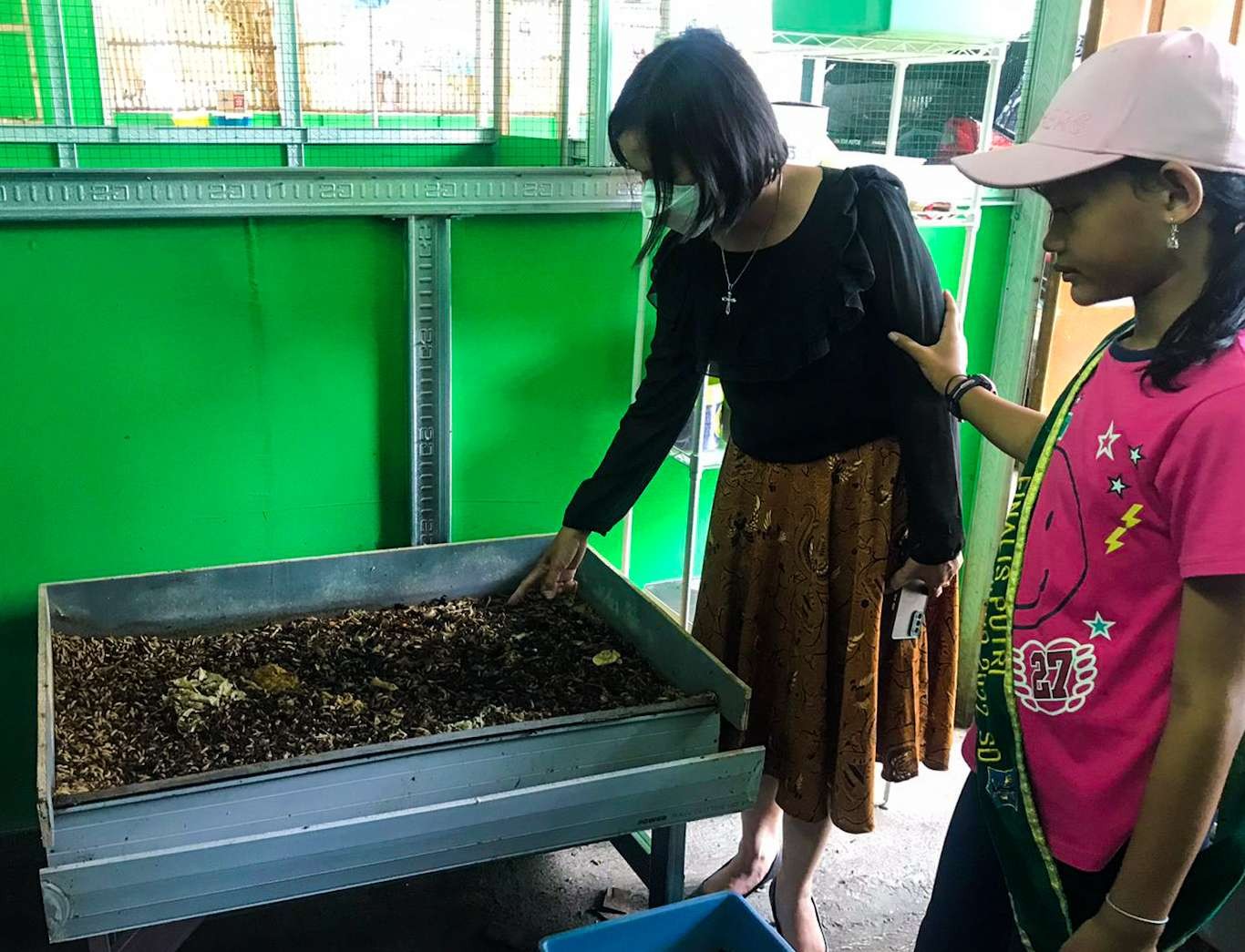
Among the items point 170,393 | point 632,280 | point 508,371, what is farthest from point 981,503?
point 170,393

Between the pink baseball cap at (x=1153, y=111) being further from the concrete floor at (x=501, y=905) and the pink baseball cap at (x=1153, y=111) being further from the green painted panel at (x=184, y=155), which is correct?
the green painted panel at (x=184, y=155)

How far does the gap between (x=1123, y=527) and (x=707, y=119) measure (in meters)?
0.66

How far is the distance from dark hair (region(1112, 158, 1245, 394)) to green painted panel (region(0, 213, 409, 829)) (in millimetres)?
1331

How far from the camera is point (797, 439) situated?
1431 mm

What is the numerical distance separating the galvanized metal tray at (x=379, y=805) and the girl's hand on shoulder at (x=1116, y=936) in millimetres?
560

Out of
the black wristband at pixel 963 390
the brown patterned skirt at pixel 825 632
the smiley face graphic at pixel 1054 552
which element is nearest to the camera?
the smiley face graphic at pixel 1054 552

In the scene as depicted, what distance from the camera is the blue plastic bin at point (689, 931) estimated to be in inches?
52.8

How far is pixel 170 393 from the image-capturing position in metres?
1.78

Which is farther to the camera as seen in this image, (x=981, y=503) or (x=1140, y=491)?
(x=981, y=503)

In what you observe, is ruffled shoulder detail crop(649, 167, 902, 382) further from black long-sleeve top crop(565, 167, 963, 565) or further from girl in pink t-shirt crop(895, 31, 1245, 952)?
girl in pink t-shirt crop(895, 31, 1245, 952)

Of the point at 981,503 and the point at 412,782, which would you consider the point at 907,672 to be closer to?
the point at 412,782

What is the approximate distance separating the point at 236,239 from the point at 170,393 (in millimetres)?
282

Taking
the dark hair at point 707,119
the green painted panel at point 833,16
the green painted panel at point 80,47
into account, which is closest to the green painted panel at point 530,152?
the green painted panel at point 833,16

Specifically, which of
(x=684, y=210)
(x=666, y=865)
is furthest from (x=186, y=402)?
(x=666, y=865)
